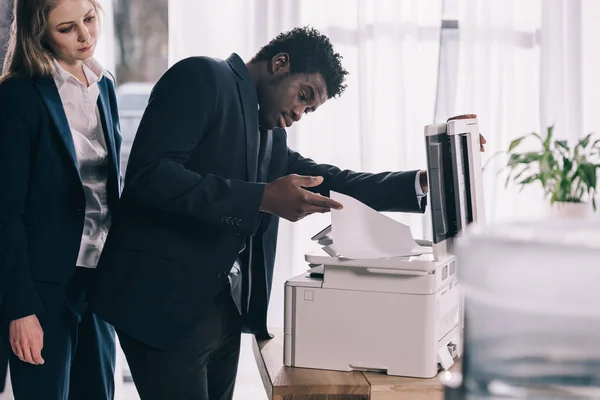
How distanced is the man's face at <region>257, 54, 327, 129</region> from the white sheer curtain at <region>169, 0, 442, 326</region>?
1.27 metres

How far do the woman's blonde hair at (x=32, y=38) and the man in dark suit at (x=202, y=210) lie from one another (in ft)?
0.99

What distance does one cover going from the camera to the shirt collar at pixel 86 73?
1.70 meters

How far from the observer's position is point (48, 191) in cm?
163

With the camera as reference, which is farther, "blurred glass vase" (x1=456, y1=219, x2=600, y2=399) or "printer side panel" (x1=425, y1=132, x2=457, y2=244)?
"printer side panel" (x1=425, y1=132, x2=457, y2=244)

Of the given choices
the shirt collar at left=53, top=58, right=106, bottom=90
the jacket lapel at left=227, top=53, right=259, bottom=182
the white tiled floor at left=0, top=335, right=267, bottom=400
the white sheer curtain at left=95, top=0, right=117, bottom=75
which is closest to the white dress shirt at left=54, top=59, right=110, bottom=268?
the shirt collar at left=53, top=58, right=106, bottom=90

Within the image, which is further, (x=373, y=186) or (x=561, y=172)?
(x=561, y=172)

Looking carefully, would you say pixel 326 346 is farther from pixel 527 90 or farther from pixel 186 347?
pixel 527 90

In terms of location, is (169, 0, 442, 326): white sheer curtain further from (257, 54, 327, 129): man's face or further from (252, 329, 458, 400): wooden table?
(252, 329, 458, 400): wooden table

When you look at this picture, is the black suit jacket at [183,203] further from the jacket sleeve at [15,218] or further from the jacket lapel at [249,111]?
the jacket sleeve at [15,218]

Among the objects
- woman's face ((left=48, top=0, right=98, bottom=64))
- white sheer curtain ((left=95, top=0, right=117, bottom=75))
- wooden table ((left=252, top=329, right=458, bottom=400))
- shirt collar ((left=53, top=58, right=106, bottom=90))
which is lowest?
wooden table ((left=252, top=329, right=458, bottom=400))

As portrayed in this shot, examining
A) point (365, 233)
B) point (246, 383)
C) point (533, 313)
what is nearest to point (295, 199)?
point (365, 233)

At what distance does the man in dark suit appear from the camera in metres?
1.46

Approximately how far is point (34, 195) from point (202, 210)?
43 cm

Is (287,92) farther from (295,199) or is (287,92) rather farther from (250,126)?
(295,199)
